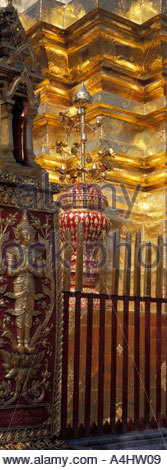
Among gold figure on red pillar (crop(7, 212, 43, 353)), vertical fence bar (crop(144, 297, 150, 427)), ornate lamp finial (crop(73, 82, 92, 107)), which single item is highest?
ornate lamp finial (crop(73, 82, 92, 107))

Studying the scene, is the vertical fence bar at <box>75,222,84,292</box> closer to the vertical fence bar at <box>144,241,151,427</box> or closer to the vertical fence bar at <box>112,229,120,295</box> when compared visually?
the vertical fence bar at <box>112,229,120,295</box>

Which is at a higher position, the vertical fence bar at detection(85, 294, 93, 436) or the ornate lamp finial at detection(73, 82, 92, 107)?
the ornate lamp finial at detection(73, 82, 92, 107)

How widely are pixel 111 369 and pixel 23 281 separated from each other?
97 cm

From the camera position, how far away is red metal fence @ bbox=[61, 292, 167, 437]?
3648 millimetres

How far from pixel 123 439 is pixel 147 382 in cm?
45

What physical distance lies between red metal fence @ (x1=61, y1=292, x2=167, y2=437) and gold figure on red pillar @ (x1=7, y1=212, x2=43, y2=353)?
1.23 feet

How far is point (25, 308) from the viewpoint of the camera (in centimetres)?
328

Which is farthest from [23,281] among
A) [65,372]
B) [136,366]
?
[136,366]

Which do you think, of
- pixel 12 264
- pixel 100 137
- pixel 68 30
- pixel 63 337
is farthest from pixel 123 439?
pixel 68 30

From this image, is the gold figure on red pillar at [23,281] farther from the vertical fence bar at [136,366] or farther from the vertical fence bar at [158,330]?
the vertical fence bar at [158,330]

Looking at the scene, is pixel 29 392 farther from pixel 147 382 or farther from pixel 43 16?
pixel 43 16

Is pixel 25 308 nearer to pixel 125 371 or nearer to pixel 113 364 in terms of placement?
pixel 113 364

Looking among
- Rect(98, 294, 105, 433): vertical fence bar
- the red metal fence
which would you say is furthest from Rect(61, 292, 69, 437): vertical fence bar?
Rect(98, 294, 105, 433): vertical fence bar

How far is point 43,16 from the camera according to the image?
8.70 metres
